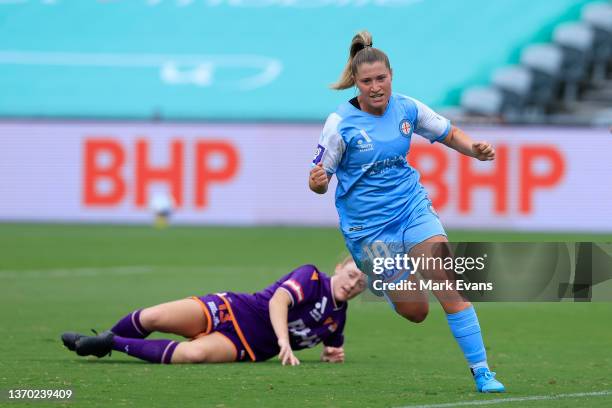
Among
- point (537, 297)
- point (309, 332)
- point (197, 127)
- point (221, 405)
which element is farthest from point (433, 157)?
point (221, 405)

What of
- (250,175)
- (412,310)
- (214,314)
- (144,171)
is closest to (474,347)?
(412,310)

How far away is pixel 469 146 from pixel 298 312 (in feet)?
5.76

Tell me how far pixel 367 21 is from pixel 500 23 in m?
3.23

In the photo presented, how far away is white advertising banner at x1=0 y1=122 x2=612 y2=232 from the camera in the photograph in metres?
25.2

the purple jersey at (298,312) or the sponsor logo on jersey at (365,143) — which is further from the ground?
the sponsor logo on jersey at (365,143)

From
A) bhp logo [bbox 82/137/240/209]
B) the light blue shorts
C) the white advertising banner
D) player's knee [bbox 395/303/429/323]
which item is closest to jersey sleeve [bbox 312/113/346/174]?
the light blue shorts

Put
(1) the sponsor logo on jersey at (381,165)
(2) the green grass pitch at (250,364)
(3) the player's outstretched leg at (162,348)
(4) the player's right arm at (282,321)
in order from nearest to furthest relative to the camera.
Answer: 1. (2) the green grass pitch at (250,364)
2. (1) the sponsor logo on jersey at (381,165)
3. (4) the player's right arm at (282,321)
4. (3) the player's outstretched leg at (162,348)

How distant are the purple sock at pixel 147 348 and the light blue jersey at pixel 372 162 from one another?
64.6 inches

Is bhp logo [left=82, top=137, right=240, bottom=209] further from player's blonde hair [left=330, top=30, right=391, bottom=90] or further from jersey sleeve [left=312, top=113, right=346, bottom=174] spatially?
jersey sleeve [left=312, top=113, right=346, bottom=174]

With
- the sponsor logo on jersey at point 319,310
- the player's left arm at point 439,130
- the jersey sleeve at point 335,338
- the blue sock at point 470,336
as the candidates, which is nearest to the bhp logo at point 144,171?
the jersey sleeve at point 335,338

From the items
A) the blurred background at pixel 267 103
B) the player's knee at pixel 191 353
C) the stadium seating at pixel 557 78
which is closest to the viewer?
the player's knee at pixel 191 353

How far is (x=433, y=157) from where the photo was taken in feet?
82.4

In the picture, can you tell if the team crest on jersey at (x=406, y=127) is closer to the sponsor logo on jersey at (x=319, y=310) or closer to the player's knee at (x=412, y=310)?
the player's knee at (x=412, y=310)

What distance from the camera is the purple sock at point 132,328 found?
8.79 metres
